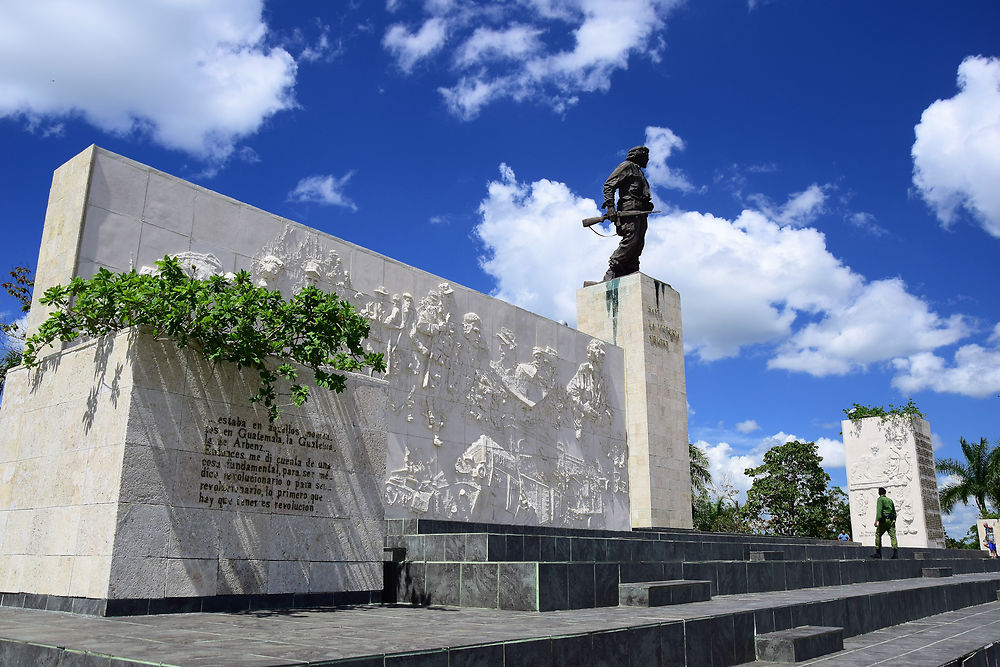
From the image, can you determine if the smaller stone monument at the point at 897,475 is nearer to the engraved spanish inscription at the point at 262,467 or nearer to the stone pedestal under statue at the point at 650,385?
→ the stone pedestal under statue at the point at 650,385

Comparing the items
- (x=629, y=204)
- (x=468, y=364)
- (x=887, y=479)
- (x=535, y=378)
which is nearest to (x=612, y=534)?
(x=535, y=378)

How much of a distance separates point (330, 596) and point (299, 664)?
3.45 meters

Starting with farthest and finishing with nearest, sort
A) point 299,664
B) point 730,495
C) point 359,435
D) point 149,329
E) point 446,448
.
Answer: point 730,495, point 446,448, point 359,435, point 149,329, point 299,664

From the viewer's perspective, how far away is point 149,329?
554cm

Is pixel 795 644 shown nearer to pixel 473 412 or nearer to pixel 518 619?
pixel 518 619

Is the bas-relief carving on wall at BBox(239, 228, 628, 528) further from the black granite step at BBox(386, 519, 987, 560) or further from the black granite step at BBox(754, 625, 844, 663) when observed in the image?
the black granite step at BBox(754, 625, 844, 663)

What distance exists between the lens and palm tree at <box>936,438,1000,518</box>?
104 ft

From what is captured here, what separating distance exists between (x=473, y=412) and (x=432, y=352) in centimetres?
133

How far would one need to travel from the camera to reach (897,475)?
20.0m

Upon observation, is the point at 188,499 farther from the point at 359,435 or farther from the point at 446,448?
the point at 446,448

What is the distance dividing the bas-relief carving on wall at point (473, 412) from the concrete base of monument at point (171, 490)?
389cm

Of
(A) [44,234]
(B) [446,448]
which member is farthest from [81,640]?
(B) [446,448]

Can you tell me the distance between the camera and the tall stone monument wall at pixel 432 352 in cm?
846

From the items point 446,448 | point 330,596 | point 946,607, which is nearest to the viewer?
point 330,596
